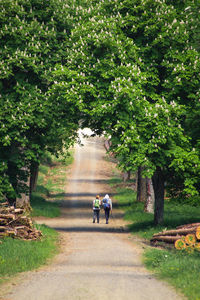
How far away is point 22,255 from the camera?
50.6 feet

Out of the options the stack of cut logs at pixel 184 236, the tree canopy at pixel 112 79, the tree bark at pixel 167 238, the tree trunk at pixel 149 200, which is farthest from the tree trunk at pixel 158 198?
the tree trunk at pixel 149 200

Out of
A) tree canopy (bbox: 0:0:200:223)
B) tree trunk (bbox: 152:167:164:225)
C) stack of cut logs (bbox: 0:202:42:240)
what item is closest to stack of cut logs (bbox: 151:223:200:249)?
tree canopy (bbox: 0:0:200:223)

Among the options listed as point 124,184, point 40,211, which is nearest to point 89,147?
point 124,184

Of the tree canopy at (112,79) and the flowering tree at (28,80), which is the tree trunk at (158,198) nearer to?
the tree canopy at (112,79)

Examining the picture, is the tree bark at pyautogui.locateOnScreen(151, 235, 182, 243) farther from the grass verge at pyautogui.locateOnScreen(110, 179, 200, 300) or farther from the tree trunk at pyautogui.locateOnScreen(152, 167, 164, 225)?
the tree trunk at pyautogui.locateOnScreen(152, 167, 164, 225)

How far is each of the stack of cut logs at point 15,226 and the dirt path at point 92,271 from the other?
159 cm

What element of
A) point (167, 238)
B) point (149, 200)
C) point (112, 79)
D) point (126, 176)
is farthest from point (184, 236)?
point (126, 176)

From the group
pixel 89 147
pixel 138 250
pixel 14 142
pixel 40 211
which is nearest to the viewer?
pixel 138 250

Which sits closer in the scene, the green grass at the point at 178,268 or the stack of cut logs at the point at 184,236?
the green grass at the point at 178,268

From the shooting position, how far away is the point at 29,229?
1869 cm

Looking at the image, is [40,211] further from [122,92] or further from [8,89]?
[122,92]

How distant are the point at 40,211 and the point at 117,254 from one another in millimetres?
16080

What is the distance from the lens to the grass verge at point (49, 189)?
33237mm

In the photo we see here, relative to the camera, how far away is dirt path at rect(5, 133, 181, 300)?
11023 mm
